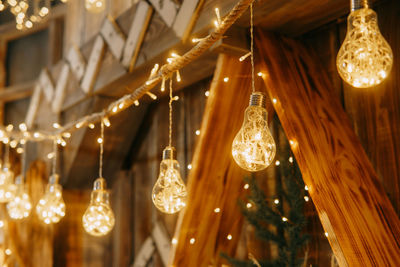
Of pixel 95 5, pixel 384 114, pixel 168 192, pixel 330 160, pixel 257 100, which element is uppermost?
pixel 95 5

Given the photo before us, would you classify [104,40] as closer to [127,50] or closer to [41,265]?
[127,50]

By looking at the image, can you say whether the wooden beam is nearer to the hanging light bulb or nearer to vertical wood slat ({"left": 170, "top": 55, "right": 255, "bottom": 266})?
vertical wood slat ({"left": 170, "top": 55, "right": 255, "bottom": 266})

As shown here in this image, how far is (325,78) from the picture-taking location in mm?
2480

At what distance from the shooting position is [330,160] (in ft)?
6.88

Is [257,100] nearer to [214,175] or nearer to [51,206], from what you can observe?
[214,175]

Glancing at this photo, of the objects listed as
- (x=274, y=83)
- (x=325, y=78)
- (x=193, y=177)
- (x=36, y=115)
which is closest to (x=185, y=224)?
(x=193, y=177)

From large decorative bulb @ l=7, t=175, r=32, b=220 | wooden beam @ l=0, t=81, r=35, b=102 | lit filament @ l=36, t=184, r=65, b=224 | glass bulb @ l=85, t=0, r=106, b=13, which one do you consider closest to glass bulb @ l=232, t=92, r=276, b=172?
lit filament @ l=36, t=184, r=65, b=224

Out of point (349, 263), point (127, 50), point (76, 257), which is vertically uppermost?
point (127, 50)

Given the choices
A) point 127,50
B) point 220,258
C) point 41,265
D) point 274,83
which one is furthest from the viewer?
point 41,265

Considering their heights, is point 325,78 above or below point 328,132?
above

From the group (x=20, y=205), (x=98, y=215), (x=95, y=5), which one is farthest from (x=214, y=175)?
(x=95, y=5)

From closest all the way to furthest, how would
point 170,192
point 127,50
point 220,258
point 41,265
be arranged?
point 170,192
point 220,258
point 127,50
point 41,265

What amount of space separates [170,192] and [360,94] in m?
1.11

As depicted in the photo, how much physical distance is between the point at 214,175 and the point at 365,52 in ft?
3.91
